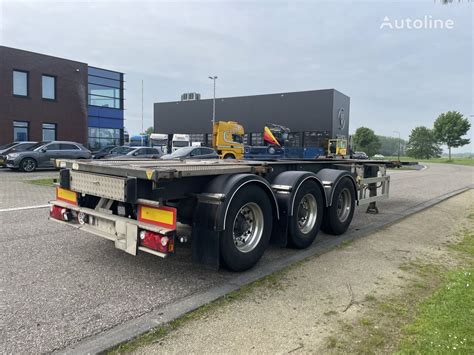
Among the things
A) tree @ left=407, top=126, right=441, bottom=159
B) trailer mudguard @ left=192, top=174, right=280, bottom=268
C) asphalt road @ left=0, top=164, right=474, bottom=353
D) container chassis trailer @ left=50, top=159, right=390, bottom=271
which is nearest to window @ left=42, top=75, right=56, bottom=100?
asphalt road @ left=0, top=164, right=474, bottom=353

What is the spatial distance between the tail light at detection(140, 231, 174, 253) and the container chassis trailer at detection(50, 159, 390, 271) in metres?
0.01

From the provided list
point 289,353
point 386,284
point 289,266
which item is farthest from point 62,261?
point 386,284

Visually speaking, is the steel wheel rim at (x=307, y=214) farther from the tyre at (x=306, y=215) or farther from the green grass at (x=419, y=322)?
the green grass at (x=419, y=322)

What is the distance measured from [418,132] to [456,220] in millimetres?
120548

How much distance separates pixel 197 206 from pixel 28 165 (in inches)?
713

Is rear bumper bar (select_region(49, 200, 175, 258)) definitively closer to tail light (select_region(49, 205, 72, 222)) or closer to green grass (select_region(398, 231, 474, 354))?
tail light (select_region(49, 205, 72, 222))

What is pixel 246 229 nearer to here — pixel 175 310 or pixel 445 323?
pixel 175 310

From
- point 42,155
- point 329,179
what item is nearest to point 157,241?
point 329,179

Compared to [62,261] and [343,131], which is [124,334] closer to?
[62,261]

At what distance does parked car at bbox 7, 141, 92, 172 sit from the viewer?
19.0 metres

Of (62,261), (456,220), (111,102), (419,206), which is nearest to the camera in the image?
(62,261)

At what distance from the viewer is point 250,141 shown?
52.9 metres

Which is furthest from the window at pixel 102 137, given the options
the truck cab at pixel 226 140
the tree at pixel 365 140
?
the tree at pixel 365 140

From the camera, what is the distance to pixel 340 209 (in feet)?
23.1
